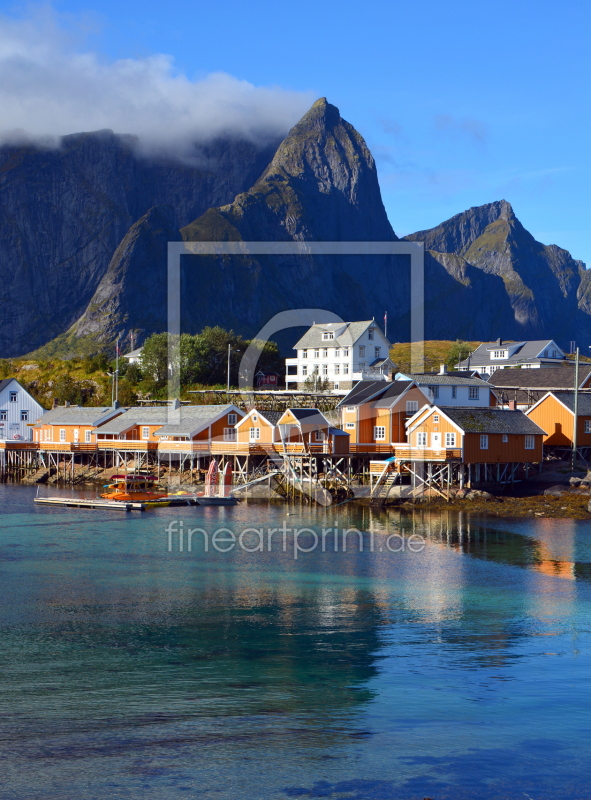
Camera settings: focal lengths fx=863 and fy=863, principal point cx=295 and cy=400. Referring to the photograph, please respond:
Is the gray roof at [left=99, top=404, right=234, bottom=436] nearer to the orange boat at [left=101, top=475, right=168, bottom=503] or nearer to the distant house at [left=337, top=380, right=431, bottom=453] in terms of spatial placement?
the orange boat at [left=101, top=475, right=168, bottom=503]

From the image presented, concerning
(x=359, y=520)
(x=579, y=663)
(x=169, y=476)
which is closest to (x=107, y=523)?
(x=359, y=520)

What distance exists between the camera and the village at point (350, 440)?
217 feet

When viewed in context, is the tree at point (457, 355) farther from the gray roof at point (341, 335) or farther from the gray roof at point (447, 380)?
the gray roof at point (447, 380)

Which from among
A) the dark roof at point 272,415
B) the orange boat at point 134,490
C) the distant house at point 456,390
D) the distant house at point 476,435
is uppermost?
the distant house at point 456,390

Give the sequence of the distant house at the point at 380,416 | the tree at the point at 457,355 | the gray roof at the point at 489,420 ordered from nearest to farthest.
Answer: the gray roof at the point at 489,420 < the distant house at the point at 380,416 < the tree at the point at 457,355

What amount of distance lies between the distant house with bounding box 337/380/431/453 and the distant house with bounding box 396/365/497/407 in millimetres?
4609

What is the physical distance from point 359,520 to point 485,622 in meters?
26.4

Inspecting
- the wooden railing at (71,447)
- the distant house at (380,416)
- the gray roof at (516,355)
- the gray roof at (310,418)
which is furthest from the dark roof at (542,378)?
the wooden railing at (71,447)

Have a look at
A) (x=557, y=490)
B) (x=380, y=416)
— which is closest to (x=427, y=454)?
(x=380, y=416)

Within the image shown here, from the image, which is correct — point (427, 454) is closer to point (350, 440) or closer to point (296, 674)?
point (350, 440)

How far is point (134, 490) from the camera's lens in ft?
226

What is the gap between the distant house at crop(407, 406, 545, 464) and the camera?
64812 millimetres

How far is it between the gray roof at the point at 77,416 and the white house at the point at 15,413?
102 inches

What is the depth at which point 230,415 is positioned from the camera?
262ft
